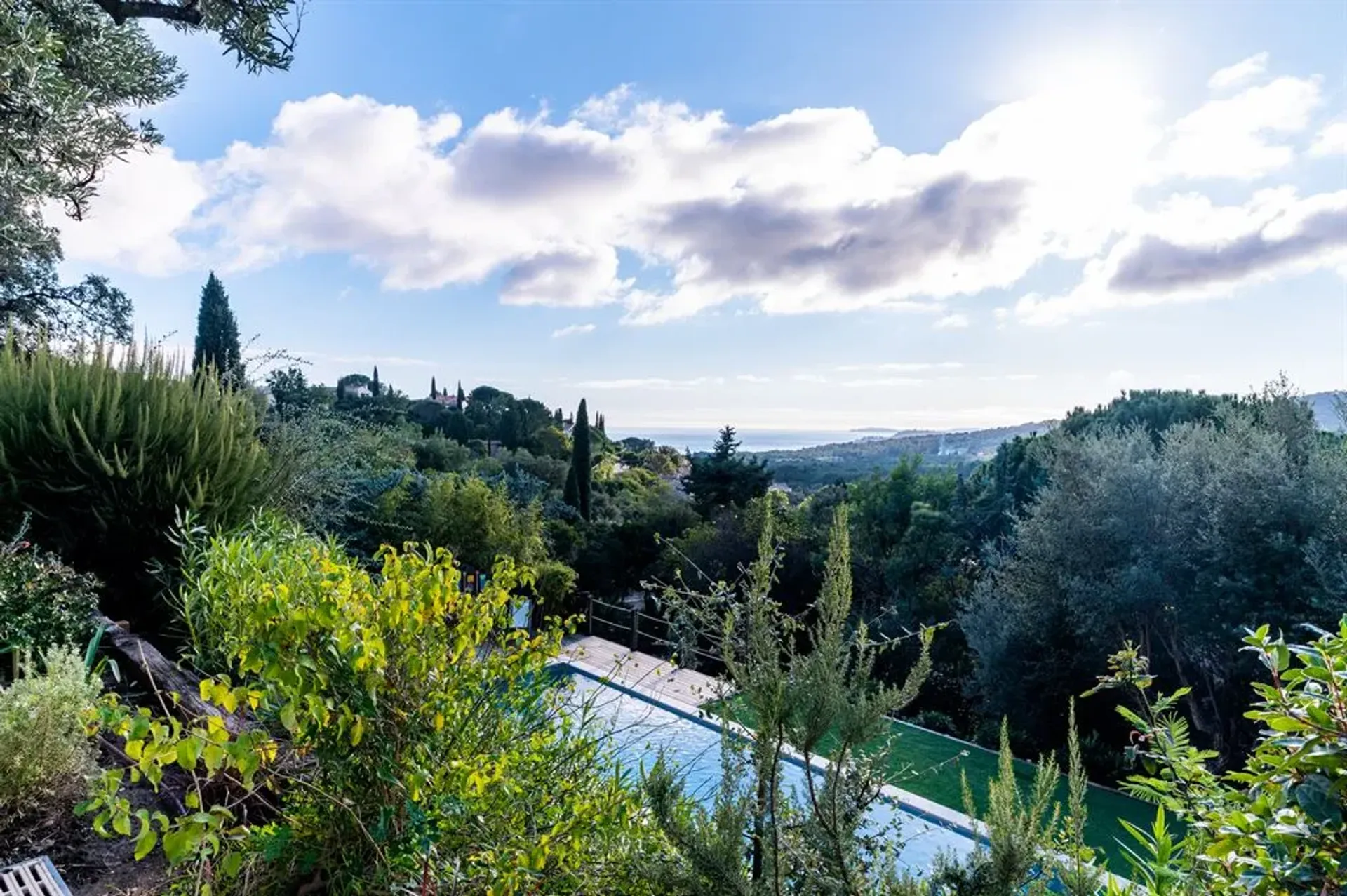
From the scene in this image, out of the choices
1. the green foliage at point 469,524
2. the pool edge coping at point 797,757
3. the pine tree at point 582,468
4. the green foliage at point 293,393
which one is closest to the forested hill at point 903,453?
the pine tree at point 582,468

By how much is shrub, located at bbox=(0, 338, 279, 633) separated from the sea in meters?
12.6

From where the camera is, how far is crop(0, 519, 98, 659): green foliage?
2727 mm

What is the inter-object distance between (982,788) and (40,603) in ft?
26.3

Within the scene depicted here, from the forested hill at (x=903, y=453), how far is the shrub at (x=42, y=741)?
1068 centimetres

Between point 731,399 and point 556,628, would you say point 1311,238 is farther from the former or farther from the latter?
point 731,399

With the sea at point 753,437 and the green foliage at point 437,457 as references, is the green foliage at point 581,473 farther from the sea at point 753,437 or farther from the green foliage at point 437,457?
the green foliage at point 437,457

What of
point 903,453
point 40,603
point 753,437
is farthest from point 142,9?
point 753,437

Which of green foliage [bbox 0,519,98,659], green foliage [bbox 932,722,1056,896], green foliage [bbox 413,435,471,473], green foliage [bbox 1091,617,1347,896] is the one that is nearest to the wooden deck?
green foliage [bbox 0,519,98,659]

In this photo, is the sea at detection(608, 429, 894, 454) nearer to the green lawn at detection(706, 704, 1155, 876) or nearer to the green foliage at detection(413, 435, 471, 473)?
the green foliage at detection(413, 435, 471, 473)

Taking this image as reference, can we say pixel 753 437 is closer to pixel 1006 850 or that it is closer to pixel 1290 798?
pixel 1006 850

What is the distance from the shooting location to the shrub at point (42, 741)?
6.22ft

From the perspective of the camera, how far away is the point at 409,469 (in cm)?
1075

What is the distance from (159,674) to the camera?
9.13ft

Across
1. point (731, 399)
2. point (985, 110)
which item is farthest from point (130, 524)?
point (731, 399)
